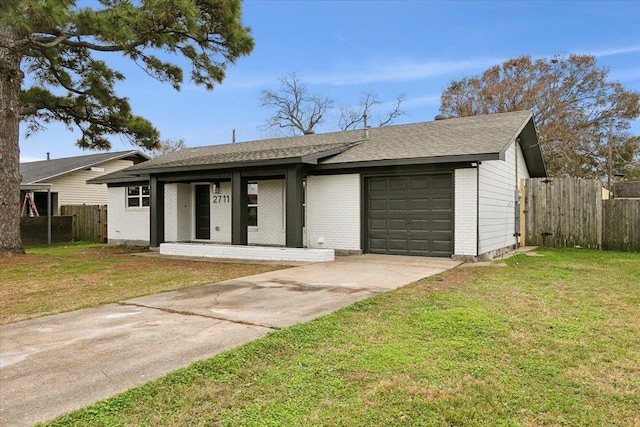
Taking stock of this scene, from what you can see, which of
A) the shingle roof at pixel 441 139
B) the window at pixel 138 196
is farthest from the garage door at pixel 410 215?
the window at pixel 138 196

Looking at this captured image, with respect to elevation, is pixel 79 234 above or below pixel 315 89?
below

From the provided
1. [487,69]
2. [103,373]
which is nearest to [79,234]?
[103,373]

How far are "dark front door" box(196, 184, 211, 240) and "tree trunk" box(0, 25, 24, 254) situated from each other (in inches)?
209

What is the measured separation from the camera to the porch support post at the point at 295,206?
11.5 m

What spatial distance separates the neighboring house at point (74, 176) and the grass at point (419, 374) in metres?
23.1

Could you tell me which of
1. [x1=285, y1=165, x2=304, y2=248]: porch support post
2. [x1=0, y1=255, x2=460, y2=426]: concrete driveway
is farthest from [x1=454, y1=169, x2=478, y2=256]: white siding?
[x1=285, y1=165, x2=304, y2=248]: porch support post

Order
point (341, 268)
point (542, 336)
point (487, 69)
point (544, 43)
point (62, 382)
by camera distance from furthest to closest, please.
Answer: point (487, 69) → point (544, 43) → point (341, 268) → point (542, 336) → point (62, 382)

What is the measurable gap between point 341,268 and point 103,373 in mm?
6237

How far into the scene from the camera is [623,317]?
494cm

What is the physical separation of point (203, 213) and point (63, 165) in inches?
605

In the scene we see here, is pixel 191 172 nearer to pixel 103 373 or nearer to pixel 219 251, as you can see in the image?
pixel 219 251

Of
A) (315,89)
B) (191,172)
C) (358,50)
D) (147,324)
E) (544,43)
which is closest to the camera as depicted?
(147,324)

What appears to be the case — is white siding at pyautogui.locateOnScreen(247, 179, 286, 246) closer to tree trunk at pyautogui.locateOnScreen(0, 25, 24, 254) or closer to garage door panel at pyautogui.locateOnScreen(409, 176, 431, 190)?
garage door panel at pyautogui.locateOnScreen(409, 176, 431, 190)

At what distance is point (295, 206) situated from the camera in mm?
11523
